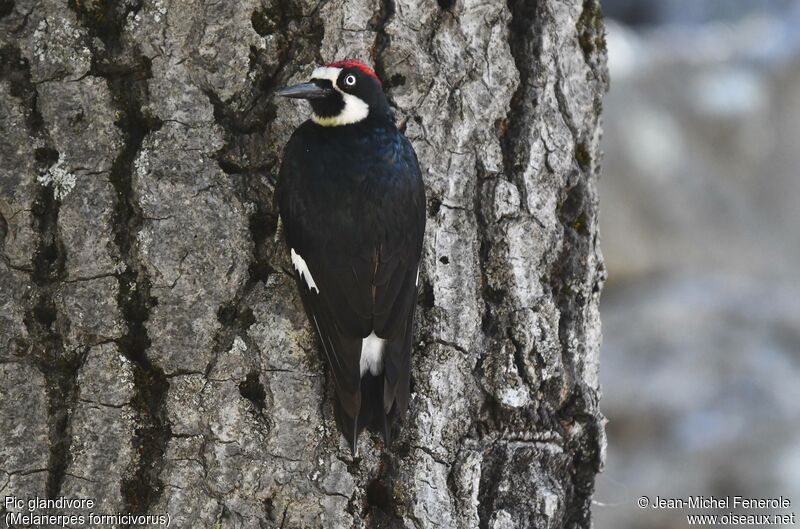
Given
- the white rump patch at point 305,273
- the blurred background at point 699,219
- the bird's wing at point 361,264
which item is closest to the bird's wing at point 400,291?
the bird's wing at point 361,264

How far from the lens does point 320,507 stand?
2312 mm

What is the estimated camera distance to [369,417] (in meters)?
2.38

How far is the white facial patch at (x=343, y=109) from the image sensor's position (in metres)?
2.46

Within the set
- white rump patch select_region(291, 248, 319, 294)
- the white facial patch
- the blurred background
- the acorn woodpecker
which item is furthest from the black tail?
the blurred background

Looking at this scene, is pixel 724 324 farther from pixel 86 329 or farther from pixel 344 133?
pixel 86 329

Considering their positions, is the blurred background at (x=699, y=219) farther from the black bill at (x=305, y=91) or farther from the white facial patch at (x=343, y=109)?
the black bill at (x=305, y=91)

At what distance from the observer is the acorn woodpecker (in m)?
2.39

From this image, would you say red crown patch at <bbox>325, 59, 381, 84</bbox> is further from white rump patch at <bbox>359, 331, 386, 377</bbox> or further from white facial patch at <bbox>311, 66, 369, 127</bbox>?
white rump patch at <bbox>359, 331, 386, 377</bbox>

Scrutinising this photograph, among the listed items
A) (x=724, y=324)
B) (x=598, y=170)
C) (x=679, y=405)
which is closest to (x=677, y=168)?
(x=724, y=324)

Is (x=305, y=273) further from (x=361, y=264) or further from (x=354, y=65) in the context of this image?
(x=354, y=65)

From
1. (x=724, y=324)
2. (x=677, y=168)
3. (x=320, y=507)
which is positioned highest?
(x=677, y=168)

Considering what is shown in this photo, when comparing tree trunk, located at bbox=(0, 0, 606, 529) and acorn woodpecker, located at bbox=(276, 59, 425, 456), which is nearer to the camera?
tree trunk, located at bbox=(0, 0, 606, 529)

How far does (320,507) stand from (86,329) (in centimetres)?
66

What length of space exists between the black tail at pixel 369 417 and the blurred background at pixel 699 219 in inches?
147
